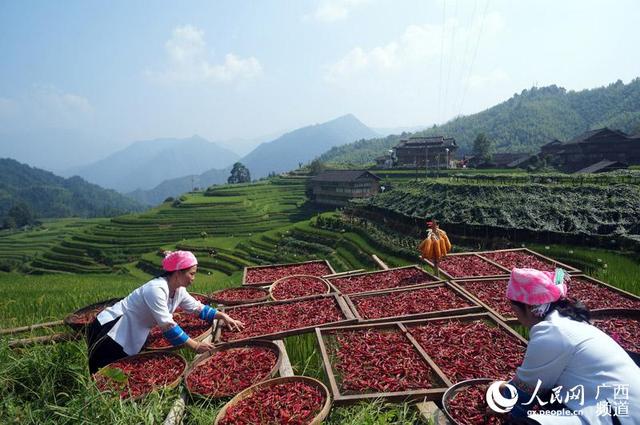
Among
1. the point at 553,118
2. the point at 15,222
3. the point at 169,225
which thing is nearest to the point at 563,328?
the point at 169,225

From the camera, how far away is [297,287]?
7.03m

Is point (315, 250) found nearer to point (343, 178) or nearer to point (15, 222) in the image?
point (343, 178)

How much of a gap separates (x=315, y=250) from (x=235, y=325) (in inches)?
1211

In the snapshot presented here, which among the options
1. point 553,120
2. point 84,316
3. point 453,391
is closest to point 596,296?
point 453,391

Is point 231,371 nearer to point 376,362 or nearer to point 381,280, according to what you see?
point 376,362

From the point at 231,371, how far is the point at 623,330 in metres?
4.79

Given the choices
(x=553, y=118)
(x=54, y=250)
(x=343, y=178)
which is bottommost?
(x=54, y=250)

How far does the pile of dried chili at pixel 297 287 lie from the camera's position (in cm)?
666

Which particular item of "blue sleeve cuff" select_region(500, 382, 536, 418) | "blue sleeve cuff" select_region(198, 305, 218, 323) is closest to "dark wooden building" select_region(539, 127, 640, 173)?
"blue sleeve cuff" select_region(500, 382, 536, 418)

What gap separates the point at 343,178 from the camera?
5597 cm

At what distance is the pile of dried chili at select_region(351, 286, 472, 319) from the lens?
562cm

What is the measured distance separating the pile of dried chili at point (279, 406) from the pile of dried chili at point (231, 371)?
0.26 meters

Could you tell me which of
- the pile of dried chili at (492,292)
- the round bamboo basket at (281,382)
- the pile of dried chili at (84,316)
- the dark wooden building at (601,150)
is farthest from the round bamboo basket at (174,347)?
the dark wooden building at (601,150)

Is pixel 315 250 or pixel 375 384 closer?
pixel 375 384
